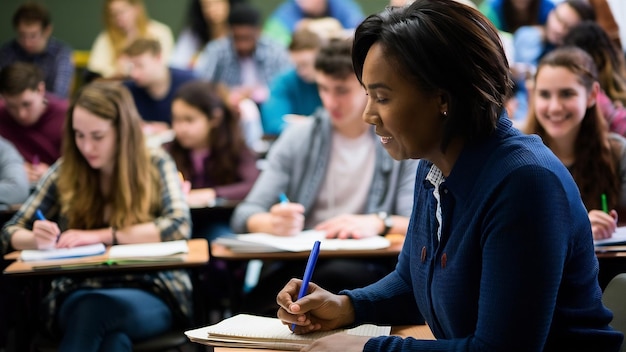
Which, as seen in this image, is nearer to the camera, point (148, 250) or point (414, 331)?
point (414, 331)

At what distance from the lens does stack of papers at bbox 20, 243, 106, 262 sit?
262cm

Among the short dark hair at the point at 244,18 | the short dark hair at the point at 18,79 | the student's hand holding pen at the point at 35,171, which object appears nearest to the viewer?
the student's hand holding pen at the point at 35,171

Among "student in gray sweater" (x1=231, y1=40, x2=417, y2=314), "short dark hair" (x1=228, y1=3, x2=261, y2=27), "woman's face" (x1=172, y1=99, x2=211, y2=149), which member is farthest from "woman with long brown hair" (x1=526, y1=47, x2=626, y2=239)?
"short dark hair" (x1=228, y1=3, x2=261, y2=27)

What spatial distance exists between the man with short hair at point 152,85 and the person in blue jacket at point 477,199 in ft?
14.2

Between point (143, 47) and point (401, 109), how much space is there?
4.77 metres

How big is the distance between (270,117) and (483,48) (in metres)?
4.44

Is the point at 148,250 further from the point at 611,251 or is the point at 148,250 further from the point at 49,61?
the point at 49,61

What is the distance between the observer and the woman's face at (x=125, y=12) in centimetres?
717

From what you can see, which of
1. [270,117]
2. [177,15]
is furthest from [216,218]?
[177,15]

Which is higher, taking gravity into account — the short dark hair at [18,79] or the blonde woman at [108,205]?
the short dark hair at [18,79]

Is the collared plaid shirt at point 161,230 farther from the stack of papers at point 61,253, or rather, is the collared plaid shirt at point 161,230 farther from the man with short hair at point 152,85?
the man with short hair at point 152,85

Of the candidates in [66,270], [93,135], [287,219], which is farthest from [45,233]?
[287,219]

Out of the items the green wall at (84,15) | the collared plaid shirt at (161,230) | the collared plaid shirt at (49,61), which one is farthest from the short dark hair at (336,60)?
the green wall at (84,15)

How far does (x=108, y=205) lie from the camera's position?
301 centimetres
